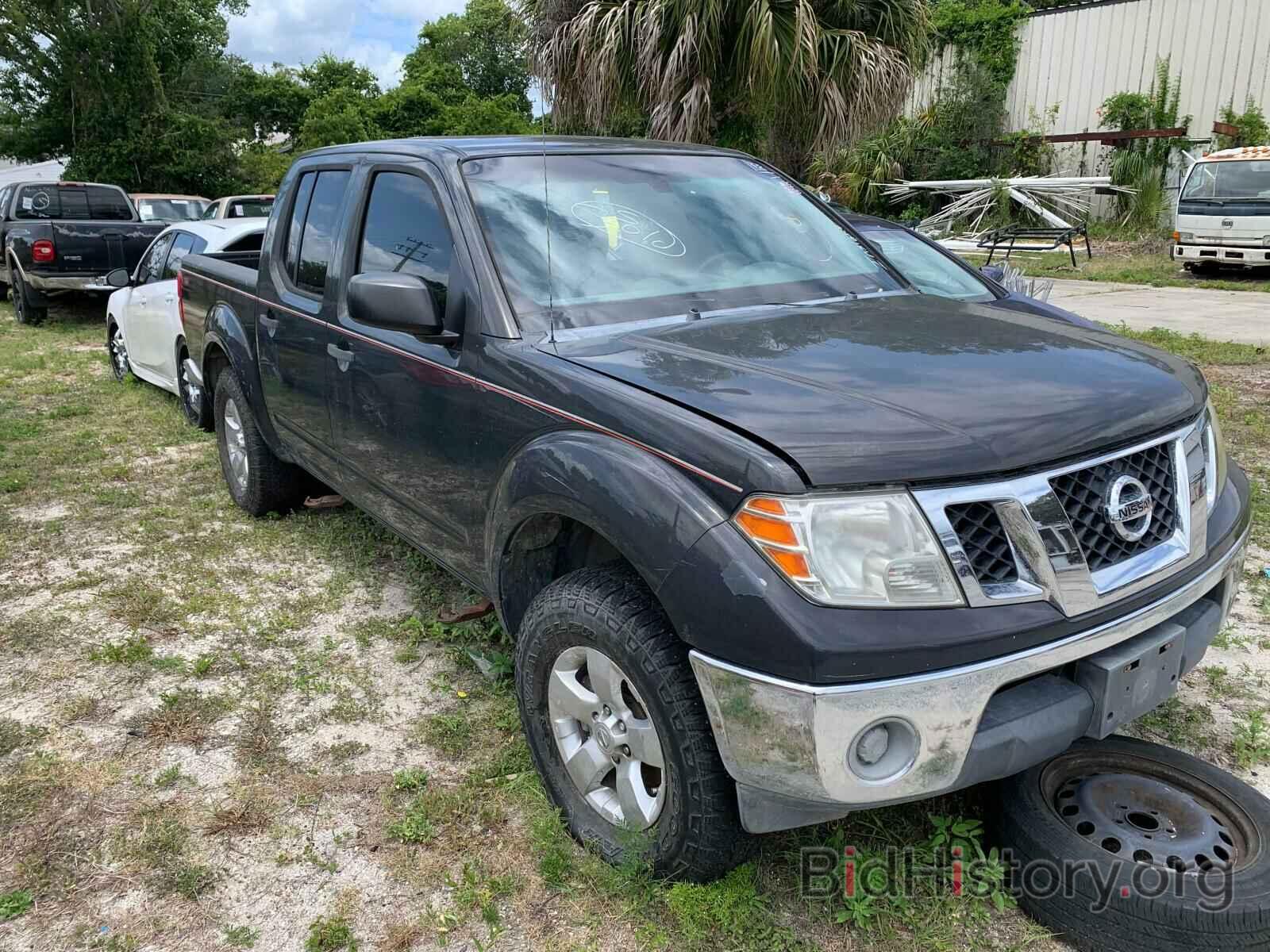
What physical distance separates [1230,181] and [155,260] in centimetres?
1546

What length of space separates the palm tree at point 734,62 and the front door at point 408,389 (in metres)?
7.01

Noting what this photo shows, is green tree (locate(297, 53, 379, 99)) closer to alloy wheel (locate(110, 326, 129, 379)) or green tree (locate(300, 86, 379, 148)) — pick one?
green tree (locate(300, 86, 379, 148))

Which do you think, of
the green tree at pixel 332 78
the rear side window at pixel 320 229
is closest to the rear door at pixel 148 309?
the rear side window at pixel 320 229

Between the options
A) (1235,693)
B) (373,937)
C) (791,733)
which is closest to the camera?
(791,733)

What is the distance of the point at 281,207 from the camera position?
4516 mm

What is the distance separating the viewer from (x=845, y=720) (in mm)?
1990

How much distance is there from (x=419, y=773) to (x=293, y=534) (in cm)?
243

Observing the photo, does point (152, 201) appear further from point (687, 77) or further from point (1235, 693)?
point (1235, 693)

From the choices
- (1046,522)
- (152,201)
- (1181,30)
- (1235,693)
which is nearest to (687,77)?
(1235,693)

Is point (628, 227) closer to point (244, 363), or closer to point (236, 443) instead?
point (244, 363)

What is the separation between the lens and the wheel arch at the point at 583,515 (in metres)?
2.19

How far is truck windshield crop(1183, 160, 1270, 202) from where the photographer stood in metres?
15.4

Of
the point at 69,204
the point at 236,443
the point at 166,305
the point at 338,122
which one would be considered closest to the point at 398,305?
the point at 236,443

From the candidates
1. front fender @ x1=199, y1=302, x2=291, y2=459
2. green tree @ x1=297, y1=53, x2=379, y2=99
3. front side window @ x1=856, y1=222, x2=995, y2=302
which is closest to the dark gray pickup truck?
front fender @ x1=199, y1=302, x2=291, y2=459
